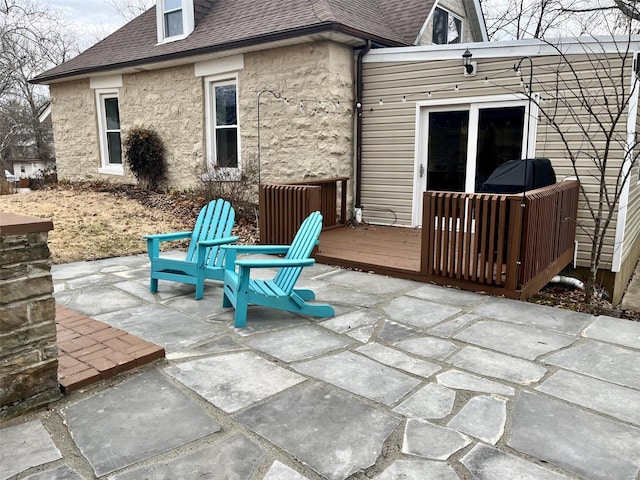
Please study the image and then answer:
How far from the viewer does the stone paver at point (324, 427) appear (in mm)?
2074

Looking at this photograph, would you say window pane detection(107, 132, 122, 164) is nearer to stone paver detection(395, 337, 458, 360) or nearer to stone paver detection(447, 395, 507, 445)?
stone paver detection(395, 337, 458, 360)

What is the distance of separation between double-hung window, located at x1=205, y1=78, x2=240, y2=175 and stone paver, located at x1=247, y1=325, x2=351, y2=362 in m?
5.83

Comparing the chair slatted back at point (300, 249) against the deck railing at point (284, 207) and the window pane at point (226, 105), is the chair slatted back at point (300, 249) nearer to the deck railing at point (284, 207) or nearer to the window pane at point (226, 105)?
the deck railing at point (284, 207)

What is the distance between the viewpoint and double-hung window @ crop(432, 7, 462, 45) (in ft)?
33.4

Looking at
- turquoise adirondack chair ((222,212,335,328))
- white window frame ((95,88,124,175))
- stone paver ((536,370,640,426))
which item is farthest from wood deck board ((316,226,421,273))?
white window frame ((95,88,124,175))

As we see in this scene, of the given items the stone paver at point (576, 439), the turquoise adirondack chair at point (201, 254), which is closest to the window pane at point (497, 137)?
the turquoise adirondack chair at point (201, 254)

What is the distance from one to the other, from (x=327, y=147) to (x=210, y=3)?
522cm

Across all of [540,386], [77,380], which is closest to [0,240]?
[77,380]

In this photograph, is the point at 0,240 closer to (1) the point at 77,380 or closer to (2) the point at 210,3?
(1) the point at 77,380

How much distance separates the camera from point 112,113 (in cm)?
1153

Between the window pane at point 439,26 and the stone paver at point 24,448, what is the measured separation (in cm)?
A: 1008

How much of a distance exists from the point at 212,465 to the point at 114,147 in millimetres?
11197

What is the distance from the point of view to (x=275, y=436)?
2.24 m

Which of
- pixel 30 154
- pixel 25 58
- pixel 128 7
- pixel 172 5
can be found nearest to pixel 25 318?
pixel 172 5
